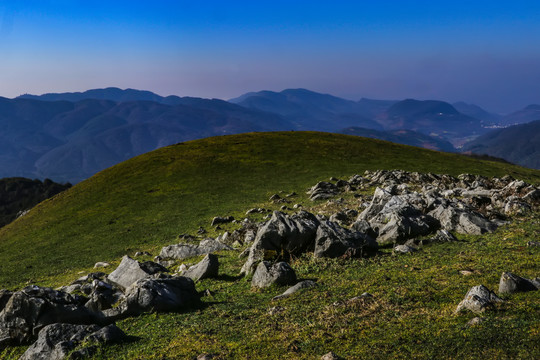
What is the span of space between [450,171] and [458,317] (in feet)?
197

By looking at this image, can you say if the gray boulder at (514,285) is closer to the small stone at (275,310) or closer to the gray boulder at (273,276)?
the small stone at (275,310)

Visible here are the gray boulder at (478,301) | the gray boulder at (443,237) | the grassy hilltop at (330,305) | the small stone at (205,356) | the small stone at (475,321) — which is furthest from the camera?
the gray boulder at (443,237)

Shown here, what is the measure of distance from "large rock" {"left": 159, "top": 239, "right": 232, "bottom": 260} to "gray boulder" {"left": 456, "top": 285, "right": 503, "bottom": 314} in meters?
16.9

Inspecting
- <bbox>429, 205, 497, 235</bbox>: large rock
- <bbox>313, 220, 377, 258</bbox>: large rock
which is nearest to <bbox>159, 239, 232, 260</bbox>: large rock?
<bbox>313, 220, 377, 258</bbox>: large rock

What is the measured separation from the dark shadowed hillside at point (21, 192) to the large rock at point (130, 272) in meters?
133

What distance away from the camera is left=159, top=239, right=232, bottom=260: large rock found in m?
25.5

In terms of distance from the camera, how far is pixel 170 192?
2206 inches

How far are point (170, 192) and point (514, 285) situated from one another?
166ft

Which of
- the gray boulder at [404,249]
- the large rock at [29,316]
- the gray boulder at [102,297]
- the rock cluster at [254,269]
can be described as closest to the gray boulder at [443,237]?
the rock cluster at [254,269]

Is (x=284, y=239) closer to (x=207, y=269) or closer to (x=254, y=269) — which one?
(x=254, y=269)

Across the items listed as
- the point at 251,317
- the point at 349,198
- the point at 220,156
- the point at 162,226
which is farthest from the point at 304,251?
the point at 220,156

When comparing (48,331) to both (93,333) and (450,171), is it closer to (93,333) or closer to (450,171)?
(93,333)

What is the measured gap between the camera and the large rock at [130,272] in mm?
17688

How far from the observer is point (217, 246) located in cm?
2562
